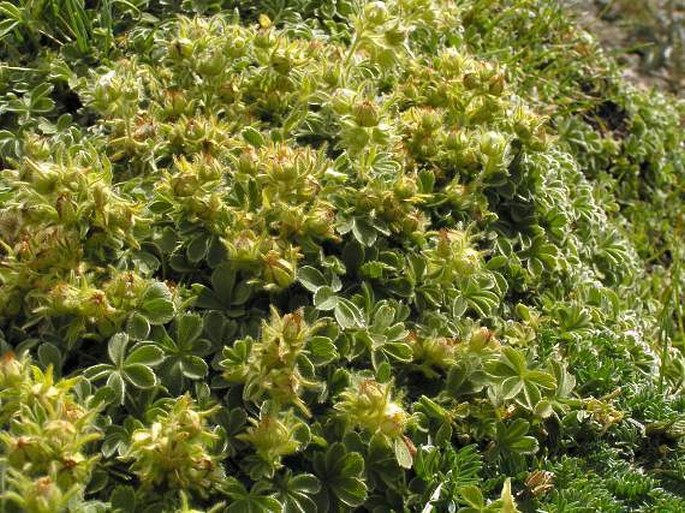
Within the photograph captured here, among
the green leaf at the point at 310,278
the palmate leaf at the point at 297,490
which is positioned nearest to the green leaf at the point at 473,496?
the palmate leaf at the point at 297,490

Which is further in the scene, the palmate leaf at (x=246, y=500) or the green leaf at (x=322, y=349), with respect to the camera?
the green leaf at (x=322, y=349)

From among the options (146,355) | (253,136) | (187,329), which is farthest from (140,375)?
(253,136)

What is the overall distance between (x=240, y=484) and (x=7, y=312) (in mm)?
667

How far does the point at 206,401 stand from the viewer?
196 centimetres

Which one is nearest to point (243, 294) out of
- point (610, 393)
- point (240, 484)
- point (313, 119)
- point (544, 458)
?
point (240, 484)

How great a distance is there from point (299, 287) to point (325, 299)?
0.32 feet

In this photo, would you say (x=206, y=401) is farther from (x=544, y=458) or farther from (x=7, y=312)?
(x=544, y=458)

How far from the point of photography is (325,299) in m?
2.11

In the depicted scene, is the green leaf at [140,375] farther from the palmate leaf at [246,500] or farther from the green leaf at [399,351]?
the green leaf at [399,351]

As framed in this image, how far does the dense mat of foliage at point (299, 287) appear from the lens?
1.89 m

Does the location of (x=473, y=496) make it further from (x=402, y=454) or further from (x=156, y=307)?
(x=156, y=307)

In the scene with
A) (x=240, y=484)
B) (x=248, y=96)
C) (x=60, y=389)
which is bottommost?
(x=240, y=484)

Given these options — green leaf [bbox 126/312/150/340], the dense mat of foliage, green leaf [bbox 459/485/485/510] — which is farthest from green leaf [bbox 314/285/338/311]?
green leaf [bbox 459/485/485/510]

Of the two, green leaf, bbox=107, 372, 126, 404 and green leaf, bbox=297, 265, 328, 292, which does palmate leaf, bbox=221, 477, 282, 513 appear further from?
green leaf, bbox=297, 265, 328, 292
